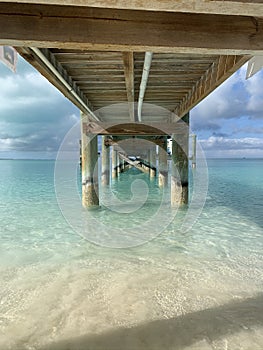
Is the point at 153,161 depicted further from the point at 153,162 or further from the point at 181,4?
the point at 181,4

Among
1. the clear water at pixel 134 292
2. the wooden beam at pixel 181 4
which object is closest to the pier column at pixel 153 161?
the clear water at pixel 134 292

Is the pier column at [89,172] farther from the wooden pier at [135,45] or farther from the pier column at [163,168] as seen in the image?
the pier column at [163,168]

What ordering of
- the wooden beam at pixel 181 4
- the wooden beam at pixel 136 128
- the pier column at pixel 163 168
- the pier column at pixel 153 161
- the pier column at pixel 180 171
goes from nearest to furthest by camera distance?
1. the wooden beam at pixel 181 4
2. the wooden beam at pixel 136 128
3. the pier column at pixel 180 171
4. the pier column at pixel 163 168
5. the pier column at pixel 153 161

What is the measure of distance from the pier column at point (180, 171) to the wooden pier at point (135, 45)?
1.70 ft

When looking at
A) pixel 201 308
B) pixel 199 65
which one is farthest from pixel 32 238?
pixel 199 65

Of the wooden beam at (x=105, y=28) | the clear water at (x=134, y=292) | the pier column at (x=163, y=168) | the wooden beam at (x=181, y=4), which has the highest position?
the wooden beam at (x=105, y=28)

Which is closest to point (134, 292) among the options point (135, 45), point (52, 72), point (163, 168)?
point (135, 45)

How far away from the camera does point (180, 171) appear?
26.7 ft

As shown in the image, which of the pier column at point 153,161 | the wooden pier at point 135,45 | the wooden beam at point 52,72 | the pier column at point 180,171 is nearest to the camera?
the wooden pier at point 135,45

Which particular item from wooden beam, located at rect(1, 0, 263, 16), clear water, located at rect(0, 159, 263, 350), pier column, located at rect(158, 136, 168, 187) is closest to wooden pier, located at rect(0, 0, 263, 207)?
wooden beam, located at rect(1, 0, 263, 16)

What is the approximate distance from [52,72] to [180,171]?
17.2 feet

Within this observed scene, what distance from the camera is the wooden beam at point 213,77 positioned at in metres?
3.18

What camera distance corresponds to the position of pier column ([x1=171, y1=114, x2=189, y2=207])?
794cm

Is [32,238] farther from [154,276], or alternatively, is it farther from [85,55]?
[85,55]
